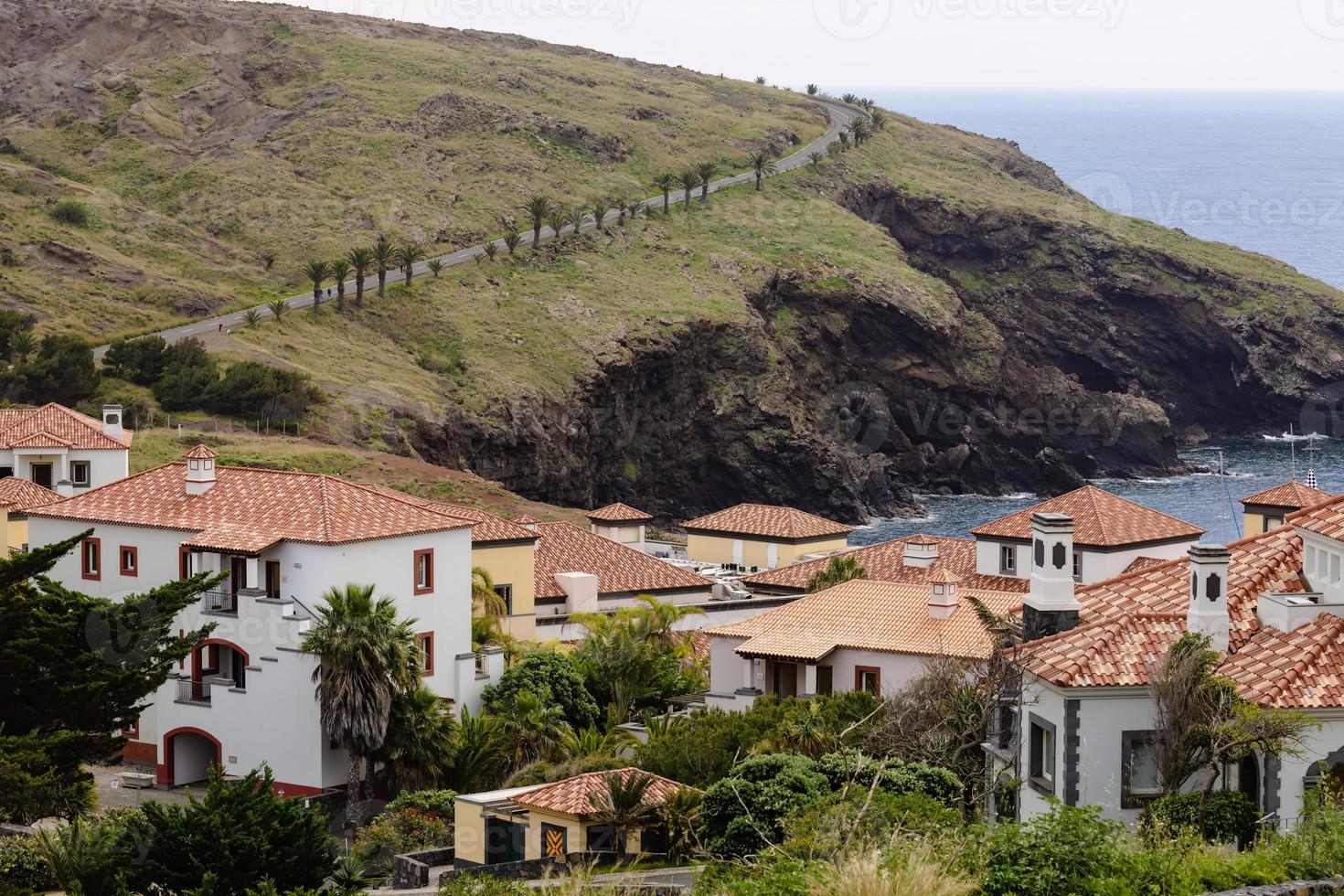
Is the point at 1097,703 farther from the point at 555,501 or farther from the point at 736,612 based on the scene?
the point at 555,501

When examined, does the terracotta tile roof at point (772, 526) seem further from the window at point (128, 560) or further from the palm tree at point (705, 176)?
the palm tree at point (705, 176)

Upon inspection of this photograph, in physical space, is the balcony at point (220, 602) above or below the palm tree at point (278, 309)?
below

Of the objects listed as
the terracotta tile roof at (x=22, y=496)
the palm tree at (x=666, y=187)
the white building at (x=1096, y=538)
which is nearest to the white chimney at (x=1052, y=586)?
the white building at (x=1096, y=538)

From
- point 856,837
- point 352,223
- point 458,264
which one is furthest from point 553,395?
point 856,837

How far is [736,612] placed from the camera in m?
64.7

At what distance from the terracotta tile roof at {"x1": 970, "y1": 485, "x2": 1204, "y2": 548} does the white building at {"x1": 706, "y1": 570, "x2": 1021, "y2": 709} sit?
11283mm

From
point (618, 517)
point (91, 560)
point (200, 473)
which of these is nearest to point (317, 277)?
point (618, 517)

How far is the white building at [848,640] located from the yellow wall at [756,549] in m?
30.0

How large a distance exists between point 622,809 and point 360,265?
347 ft

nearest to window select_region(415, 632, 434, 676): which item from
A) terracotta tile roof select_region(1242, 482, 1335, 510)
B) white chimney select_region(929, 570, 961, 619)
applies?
white chimney select_region(929, 570, 961, 619)

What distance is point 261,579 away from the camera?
165 ft

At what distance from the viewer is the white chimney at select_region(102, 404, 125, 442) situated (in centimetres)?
7700

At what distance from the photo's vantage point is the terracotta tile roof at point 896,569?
63.9 m

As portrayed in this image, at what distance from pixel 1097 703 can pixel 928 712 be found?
260 inches
